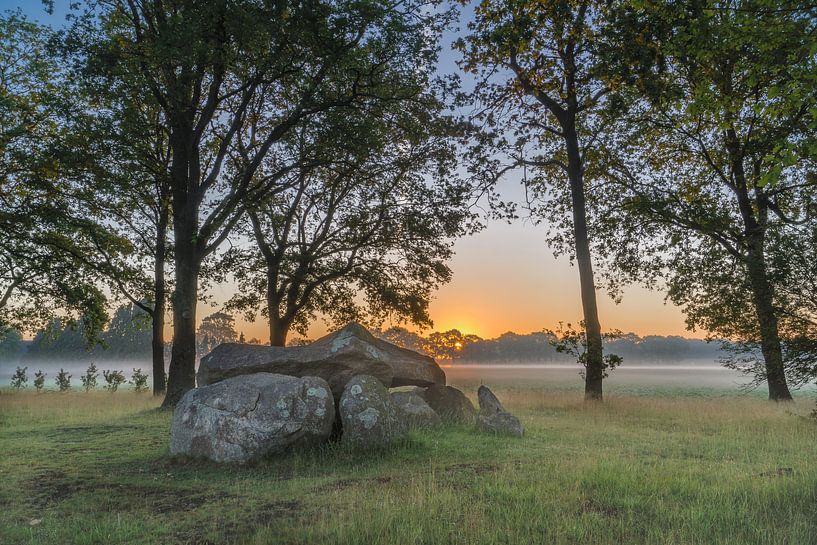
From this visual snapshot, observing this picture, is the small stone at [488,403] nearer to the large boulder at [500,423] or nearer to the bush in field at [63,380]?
the large boulder at [500,423]

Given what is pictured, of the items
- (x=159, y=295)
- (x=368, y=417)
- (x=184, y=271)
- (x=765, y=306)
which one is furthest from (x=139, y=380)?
(x=765, y=306)

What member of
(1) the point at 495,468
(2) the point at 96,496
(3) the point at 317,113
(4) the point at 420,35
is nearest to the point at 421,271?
(3) the point at 317,113

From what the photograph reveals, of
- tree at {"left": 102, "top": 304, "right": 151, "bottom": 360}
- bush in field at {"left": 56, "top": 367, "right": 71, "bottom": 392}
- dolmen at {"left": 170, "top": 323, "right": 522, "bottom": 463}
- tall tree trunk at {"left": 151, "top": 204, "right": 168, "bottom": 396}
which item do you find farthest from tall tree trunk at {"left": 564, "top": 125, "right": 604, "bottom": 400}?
tree at {"left": 102, "top": 304, "right": 151, "bottom": 360}

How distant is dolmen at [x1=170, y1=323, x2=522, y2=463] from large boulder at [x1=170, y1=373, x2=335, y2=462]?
2cm

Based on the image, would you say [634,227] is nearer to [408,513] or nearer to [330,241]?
[330,241]

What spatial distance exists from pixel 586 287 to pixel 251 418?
1596 cm

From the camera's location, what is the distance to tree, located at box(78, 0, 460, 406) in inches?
687

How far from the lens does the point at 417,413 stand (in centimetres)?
1405

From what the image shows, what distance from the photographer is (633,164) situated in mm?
25922

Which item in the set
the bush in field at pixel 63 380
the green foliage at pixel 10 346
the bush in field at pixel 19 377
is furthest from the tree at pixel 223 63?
the green foliage at pixel 10 346

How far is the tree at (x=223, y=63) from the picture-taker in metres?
17.4

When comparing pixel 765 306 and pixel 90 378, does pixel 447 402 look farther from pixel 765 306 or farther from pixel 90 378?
pixel 90 378

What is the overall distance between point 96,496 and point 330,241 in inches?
852

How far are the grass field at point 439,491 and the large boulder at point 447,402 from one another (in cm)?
190
